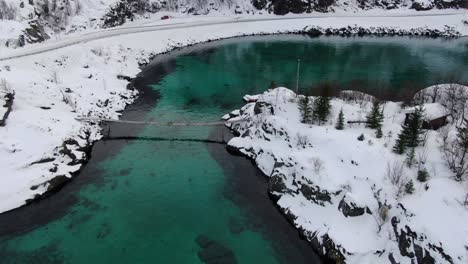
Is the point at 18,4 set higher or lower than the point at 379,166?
higher

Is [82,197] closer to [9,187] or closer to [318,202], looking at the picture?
[9,187]

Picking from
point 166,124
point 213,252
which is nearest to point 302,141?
point 213,252

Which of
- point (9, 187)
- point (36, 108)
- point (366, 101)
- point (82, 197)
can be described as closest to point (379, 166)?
point (366, 101)

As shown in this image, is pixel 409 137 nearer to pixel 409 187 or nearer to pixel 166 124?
pixel 409 187

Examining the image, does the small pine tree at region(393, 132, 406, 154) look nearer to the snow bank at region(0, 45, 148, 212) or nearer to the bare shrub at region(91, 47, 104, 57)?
the snow bank at region(0, 45, 148, 212)

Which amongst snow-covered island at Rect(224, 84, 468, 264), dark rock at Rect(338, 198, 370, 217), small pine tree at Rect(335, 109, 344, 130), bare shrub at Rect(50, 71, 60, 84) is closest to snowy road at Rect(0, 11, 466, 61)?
bare shrub at Rect(50, 71, 60, 84)
